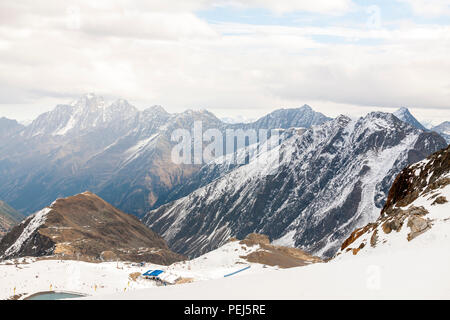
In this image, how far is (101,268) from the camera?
8794 centimetres

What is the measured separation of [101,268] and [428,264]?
7693 centimetres

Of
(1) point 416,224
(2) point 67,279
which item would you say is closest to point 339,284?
(1) point 416,224

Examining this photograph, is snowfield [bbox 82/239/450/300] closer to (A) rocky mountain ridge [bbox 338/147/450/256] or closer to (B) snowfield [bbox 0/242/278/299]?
(A) rocky mountain ridge [bbox 338/147/450/256]

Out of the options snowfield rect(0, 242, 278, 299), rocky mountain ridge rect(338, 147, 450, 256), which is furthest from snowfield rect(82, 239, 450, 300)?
snowfield rect(0, 242, 278, 299)

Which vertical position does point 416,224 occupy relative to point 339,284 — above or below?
above

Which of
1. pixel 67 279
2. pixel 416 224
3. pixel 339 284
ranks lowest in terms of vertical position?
pixel 67 279

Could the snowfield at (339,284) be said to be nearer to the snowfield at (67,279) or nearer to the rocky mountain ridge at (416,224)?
the rocky mountain ridge at (416,224)

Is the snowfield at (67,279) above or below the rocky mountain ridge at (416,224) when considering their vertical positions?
below

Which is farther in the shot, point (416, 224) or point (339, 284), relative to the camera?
point (416, 224)

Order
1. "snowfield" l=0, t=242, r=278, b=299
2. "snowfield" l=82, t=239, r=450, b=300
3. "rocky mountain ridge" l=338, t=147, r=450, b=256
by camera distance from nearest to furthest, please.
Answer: "snowfield" l=82, t=239, r=450, b=300
"rocky mountain ridge" l=338, t=147, r=450, b=256
"snowfield" l=0, t=242, r=278, b=299

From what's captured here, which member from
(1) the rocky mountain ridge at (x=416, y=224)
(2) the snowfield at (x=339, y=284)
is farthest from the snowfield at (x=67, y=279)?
(2) the snowfield at (x=339, y=284)

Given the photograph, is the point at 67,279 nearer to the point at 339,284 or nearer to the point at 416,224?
the point at 416,224
